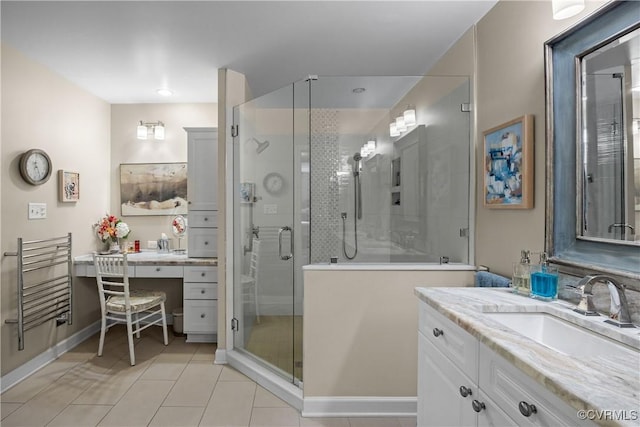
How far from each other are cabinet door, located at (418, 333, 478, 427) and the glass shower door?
1.03 metres

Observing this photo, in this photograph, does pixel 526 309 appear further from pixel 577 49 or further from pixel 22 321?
pixel 22 321

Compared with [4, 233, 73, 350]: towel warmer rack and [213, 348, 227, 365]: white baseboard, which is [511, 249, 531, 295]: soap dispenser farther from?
[4, 233, 73, 350]: towel warmer rack

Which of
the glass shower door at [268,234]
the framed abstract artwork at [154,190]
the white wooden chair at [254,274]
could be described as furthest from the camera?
the framed abstract artwork at [154,190]

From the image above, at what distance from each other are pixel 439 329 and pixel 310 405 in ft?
4.02

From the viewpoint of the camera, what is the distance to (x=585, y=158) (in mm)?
1386

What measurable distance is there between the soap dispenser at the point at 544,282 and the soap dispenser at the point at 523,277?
0.15 feet

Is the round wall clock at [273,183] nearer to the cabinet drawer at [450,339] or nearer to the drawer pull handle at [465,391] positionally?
the cabinet drawer at [450,339]

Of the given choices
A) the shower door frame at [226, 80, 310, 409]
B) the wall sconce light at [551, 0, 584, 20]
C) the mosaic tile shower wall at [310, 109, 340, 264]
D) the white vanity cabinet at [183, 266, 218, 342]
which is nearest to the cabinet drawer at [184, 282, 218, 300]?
the white vanity cabinet at [183, 266, 218, 342]

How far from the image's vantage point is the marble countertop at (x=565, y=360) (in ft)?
2.30

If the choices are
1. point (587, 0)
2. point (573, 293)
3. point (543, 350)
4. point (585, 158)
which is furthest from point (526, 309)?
point (587, 0)

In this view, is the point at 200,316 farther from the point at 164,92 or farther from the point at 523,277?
the point at 523,277

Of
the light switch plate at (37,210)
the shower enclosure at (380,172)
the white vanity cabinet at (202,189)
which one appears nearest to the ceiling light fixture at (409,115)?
the shower enclosure at (380,172)

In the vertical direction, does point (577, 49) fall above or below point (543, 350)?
above

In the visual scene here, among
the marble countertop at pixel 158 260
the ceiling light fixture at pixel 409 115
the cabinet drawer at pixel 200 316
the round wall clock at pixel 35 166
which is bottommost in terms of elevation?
the cabinet drawer at pixel 200 316
